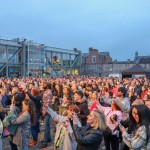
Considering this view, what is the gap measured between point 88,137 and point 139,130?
0.72 meters

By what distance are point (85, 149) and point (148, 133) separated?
928 millimetres

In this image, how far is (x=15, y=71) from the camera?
45.4 m

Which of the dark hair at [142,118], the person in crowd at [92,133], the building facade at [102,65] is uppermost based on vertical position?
the building facade at [102,65]

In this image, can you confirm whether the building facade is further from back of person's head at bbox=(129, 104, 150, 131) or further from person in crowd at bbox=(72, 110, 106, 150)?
back of person's head at bbox=(129, 104, 150, 131)

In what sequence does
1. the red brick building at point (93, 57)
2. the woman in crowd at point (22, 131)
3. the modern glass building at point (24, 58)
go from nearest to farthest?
1. the woman in crowd at point (22, 131)
2. the modern glass building at point (24, 58)
3. the red brick building at point (93, 57)

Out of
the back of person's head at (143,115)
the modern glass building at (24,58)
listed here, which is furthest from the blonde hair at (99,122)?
the modern glass building at (24,58)

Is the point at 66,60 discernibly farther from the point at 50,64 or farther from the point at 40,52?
the point at 40,52

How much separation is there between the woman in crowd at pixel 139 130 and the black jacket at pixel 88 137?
0.38m

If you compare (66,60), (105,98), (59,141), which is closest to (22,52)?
(66,60)

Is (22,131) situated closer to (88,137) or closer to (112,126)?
(112,126)

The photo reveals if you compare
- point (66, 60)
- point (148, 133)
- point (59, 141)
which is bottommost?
point (59, 141)

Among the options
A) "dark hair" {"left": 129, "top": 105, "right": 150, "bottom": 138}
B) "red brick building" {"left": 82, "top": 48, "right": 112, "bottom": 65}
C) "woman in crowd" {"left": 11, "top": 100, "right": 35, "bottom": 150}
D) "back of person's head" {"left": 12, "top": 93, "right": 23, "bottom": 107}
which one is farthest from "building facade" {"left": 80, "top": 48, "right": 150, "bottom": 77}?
"dark hair" {"left": 129, "top": 105, "right": 150, "bottom": 138}

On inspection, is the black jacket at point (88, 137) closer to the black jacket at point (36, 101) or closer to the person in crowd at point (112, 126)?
the person in crowd at point (112, 126)

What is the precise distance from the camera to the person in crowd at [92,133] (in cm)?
447
